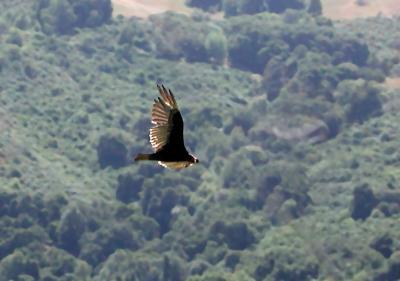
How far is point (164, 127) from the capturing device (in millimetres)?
22125

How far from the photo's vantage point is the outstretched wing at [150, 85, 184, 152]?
2197 centimetres

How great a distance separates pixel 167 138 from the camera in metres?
22.1

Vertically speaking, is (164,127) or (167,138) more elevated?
(164,127)

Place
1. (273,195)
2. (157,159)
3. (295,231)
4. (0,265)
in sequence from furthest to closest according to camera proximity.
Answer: (273,195)
(295,231)
(0,265)
(157,159)

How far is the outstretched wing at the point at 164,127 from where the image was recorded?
22.0 meters

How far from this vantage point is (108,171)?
194000 mm

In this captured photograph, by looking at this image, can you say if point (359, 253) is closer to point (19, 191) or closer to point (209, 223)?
point (209, 223)

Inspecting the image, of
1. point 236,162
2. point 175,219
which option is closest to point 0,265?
point 175,219

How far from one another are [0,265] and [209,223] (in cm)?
2734

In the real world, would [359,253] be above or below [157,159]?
below

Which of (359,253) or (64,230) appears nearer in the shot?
(359,253)

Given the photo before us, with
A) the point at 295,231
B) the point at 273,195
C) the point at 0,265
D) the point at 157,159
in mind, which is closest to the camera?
the point at 157,159

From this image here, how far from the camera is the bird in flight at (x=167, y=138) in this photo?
2200cm

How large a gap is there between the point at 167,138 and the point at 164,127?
0.15m
